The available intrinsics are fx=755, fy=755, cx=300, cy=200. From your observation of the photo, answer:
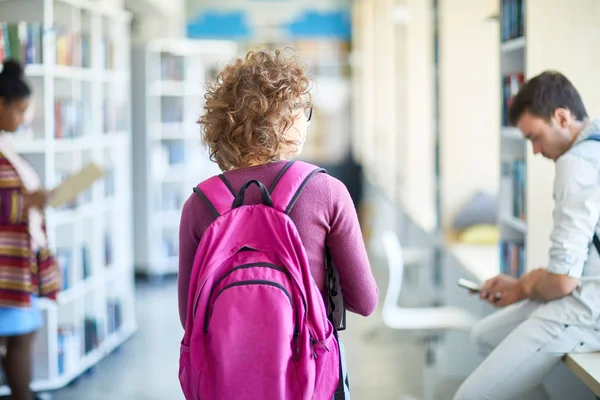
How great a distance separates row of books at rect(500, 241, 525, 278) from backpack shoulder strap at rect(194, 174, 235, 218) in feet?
6.90

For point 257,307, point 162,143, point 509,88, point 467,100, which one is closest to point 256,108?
point 257,307

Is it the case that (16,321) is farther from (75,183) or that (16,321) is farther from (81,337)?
(81,337)

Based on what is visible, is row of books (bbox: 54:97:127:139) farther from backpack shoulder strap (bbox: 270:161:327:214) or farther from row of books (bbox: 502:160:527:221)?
backpack shoulder strap (bbox: 270:161:327:214)

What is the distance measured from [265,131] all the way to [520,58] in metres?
2.34

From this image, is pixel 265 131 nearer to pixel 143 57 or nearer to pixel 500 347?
pixel 500 347

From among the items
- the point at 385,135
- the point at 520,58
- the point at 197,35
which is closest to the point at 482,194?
the point at 520,58

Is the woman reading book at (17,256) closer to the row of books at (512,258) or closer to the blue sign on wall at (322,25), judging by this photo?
the row of books at (512,258)

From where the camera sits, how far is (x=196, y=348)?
184cm

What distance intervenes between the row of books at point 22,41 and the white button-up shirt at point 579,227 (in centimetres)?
302

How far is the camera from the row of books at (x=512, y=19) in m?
3.60

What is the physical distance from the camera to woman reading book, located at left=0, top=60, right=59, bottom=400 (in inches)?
142

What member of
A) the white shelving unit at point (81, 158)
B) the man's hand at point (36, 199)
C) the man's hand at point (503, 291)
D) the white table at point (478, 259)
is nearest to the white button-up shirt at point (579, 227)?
the man's hand at point (503, 291)

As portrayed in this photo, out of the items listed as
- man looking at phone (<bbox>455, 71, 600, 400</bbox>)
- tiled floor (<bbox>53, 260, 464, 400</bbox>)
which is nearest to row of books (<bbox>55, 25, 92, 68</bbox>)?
tiled floor (<bbox>53, 260, 464, 400</bbox>)

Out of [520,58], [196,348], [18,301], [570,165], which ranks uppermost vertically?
[520,58]
